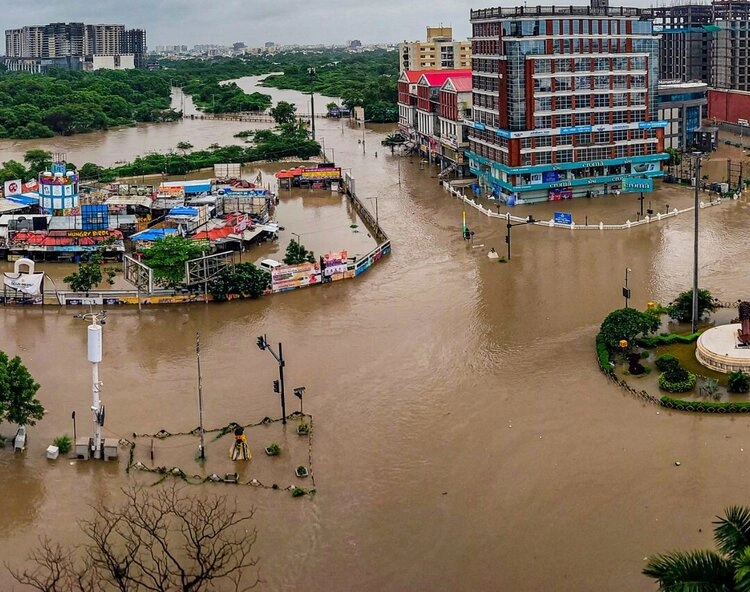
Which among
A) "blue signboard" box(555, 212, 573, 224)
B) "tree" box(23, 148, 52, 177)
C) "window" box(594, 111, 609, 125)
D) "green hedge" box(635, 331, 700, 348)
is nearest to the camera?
"green hedge" box(635, 331, 700, 348)

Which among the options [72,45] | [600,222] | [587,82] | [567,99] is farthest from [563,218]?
[72,45]

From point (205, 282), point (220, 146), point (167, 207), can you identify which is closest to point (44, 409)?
point (205, 282)

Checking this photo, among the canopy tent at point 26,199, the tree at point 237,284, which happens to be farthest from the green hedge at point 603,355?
the canopy tent at point 26,199

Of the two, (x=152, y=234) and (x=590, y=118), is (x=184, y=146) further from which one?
(x=590, y=118)

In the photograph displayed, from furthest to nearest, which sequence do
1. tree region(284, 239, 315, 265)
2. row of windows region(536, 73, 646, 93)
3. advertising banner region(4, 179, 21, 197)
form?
advertising banner region(4, 179, 21, 197), row of windows region(536, 73, 646, 93), tree region(284, 239, 315, 265)

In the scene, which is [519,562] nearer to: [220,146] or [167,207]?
[167,207]

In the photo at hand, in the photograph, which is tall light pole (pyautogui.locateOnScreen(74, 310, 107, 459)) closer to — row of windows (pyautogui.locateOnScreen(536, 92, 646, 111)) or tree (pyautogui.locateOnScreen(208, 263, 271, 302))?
tree (pyautogui.locateOnScreen(208, 263, 271, 302))

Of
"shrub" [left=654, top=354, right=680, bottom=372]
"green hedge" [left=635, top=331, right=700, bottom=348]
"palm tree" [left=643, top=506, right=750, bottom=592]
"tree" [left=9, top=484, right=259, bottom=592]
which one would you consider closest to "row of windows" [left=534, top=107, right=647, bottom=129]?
"green hedge" [left=635, top=331, right=700, bottom=348]
